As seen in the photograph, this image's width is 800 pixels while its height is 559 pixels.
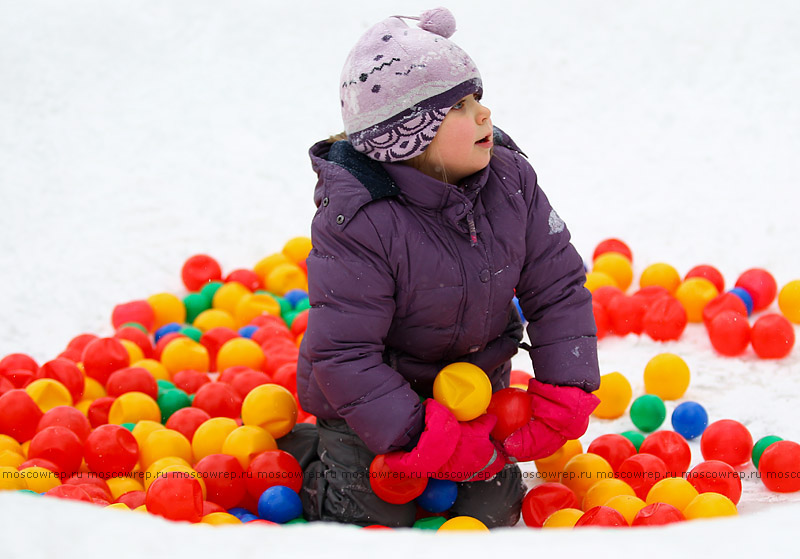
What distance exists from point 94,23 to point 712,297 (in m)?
4.14

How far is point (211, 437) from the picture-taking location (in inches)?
102

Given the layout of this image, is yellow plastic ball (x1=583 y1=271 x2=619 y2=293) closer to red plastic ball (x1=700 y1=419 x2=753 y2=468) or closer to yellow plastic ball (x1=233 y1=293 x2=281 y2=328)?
red plastic ball (x1=700 y1=419 x2=753 y2=468)

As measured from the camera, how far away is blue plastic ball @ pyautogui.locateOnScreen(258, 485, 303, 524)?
92.2 inches

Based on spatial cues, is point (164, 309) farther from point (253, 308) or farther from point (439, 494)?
point (439, 494)

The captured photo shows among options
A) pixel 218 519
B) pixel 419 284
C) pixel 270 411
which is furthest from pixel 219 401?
pixel 419 284

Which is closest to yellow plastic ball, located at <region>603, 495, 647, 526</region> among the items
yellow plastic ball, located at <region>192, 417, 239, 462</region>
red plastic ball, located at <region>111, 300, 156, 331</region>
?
yellow plastic ball, located at <region>192, 417, 239, 462</region>

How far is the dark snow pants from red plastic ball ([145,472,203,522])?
1.18 ft

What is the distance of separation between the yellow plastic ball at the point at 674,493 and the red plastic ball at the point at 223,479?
3.50 ft

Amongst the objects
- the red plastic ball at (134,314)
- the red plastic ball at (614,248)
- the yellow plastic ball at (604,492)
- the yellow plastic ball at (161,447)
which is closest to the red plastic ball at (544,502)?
the yellow plastic ball at (604,492)

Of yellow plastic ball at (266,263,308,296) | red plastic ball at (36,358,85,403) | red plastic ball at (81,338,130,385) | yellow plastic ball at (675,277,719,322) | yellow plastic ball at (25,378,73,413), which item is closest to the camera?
yellow plastic ball at (25,378,73,413)

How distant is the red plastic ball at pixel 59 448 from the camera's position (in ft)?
8.11

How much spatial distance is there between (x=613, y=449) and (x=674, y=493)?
1.09ft

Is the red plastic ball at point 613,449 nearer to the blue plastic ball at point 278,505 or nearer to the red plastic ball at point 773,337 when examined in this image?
the red plastic ball at point 773,337

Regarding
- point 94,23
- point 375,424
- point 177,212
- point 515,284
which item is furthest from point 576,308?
point 94,23
